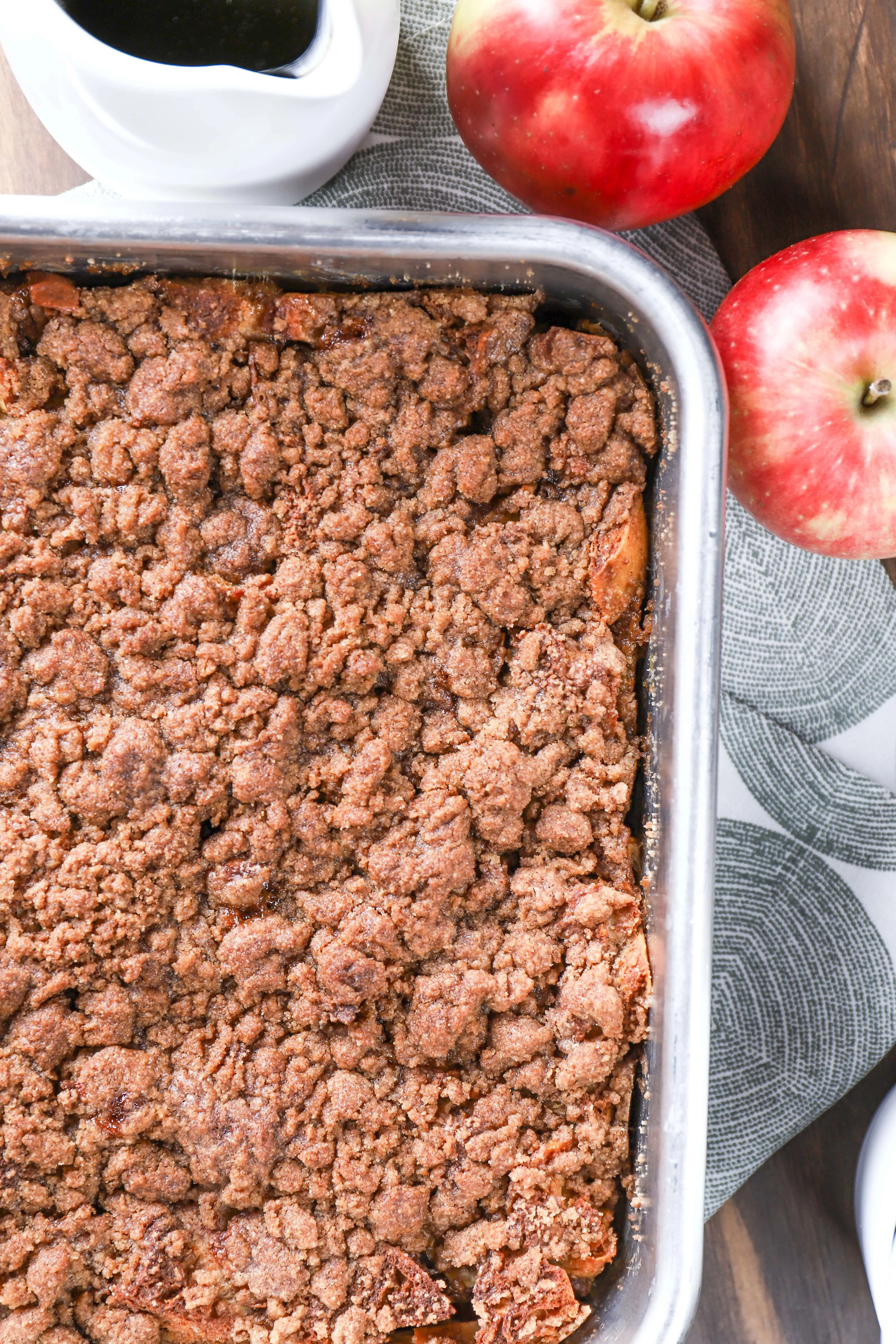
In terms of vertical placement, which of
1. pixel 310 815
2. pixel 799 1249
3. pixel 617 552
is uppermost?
pixel 617 552

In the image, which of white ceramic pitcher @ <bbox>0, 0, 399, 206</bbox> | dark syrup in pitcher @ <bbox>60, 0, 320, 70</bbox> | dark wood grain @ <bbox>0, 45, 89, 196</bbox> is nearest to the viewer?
white ceramic pitcher @ <bbox>0, 0, 399, 206</bbox>

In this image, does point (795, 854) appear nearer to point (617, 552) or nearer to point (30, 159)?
point (617, 552)

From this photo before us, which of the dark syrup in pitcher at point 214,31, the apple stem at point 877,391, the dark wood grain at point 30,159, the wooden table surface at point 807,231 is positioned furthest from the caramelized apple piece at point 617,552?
the dark wood grain at point 30,159

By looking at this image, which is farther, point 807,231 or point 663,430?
point 807,231

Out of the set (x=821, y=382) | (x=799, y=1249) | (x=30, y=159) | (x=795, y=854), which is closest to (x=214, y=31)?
(x=30, y=159)

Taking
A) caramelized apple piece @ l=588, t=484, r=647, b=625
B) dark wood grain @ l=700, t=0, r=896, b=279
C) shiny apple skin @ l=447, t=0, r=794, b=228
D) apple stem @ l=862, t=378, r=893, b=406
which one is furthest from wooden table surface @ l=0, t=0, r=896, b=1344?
caramelized apple piece @ l=588, t=484, r=647, b=625

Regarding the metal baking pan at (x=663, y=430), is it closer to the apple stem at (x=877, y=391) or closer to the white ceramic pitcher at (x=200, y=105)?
the white ceramic pitcher at (x=200, y=105)

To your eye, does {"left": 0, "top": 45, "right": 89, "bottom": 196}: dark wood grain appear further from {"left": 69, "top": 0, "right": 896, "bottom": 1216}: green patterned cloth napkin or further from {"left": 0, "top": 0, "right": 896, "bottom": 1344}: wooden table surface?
{"left": 69, "top": 0, "right": 896, "bottom": 1216}: green patterned cloth napkin
